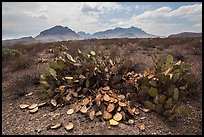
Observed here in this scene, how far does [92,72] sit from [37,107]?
1341 mm

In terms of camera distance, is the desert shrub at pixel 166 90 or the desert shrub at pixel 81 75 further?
the desert shrub at pixel 81 75

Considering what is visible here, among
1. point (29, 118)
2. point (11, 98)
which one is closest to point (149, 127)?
point (29, 118)

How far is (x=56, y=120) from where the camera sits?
4301 millimetres

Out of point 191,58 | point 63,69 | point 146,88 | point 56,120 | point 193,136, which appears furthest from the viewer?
point 191,58

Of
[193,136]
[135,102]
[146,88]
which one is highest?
[146,88]

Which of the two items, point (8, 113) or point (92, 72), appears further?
point (92, 72)

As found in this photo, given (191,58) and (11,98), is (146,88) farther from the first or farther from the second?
(191,58)

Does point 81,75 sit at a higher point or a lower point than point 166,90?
Result: higher

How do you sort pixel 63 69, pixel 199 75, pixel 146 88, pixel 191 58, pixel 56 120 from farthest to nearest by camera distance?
pixel 191 58 → pixel 199 75 → pixel 63 69 → pixel 146 88 → pixel 56 120

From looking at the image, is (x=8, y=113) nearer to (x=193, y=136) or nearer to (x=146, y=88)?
(x=146, y=88)

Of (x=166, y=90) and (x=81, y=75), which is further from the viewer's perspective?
(x=81, y=75)

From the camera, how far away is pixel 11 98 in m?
5.42

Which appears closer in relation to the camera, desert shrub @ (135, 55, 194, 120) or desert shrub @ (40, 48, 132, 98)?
desert shrub @ (135, 55, 194, 120)

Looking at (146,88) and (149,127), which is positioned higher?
(146,88)
